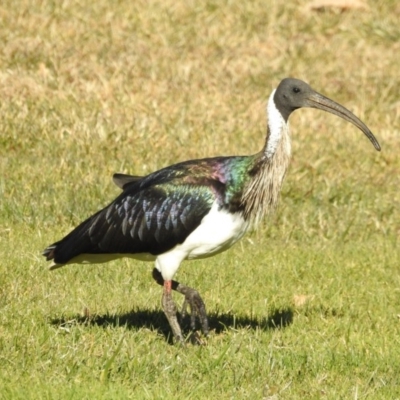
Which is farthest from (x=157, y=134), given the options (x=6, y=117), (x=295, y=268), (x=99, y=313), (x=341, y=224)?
(x=99, y=313)

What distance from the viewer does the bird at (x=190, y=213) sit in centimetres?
763

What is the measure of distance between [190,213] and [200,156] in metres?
4.68

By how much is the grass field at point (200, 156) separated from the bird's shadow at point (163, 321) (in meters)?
0.03

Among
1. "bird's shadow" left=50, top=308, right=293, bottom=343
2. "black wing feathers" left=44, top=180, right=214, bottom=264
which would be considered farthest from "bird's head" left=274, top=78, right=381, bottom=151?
"bird's shadow" left=50, top=308, right=293, bottom=343

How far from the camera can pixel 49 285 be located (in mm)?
8711

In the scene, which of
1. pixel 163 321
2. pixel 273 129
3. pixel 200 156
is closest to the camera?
pixel 273 129

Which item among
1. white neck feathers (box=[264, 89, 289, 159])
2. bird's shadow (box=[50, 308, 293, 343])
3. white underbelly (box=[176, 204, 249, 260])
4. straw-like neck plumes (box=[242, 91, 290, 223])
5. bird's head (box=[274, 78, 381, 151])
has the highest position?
bird's head (box=[274, 78, 381, 151])

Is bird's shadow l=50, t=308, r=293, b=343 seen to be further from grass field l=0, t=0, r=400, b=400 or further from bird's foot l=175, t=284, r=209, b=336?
bird's foot l=175, t=284, r=209, b=336

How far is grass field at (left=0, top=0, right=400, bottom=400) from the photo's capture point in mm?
7078

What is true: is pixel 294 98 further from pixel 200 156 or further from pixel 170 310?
pixel 200 156

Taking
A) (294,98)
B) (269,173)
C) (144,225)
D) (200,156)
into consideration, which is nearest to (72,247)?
(144,225)

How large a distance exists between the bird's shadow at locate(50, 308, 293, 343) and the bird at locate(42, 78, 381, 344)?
30 centimetres

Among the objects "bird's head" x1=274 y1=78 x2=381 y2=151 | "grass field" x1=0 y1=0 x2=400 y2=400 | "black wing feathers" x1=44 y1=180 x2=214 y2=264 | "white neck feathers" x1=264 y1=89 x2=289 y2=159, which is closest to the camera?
"grass field" x1=0 y1=0 x2=400 y2=400

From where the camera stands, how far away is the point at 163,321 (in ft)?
27.7
